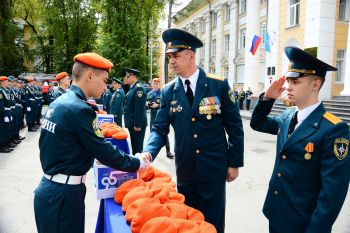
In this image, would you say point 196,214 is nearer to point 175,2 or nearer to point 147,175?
point 147,175

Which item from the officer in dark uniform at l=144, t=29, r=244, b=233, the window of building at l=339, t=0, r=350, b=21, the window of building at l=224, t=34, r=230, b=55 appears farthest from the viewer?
the window of building at l=224, t=34, r=230, b=55

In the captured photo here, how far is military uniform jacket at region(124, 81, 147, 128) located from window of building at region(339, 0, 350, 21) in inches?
632

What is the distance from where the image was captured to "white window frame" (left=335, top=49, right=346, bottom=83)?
1830 centimetres

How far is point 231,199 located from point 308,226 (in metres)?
3.18

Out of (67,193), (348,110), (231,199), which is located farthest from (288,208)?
(348,110)

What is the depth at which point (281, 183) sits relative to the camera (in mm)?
2275

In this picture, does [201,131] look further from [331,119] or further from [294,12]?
[294,12]

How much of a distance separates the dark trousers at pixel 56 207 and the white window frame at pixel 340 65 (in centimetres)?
1927

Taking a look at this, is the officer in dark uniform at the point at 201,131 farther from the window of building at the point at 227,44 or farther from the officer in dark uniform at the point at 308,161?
the window of building at the point at 227,44

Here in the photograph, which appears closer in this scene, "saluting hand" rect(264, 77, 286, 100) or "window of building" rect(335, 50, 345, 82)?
"saluting hand" rect(264, 77, 286, 100)

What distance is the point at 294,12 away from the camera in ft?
63.9

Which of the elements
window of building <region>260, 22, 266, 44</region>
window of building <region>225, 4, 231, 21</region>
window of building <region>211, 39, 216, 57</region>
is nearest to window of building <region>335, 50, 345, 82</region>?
window of building <region>260, 22, 266, 44</region>

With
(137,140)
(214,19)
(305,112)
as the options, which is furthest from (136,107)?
(214,19)

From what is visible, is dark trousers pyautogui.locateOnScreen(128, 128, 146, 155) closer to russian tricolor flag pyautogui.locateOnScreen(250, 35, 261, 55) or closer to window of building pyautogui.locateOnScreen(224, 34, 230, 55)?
russian tricolor flag pyautogui.locateOnScreen(250, 35, 261, 55)
